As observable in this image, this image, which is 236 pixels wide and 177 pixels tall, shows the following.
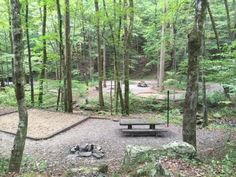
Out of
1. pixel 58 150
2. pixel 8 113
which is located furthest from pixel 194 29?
pixel 8 113

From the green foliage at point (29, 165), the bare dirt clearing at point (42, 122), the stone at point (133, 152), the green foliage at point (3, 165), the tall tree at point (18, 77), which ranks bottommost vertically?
the green foliage at point (29, 165)

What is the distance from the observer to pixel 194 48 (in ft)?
24.0

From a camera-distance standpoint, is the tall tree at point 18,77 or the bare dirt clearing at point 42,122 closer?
the tall tree at point 18,77

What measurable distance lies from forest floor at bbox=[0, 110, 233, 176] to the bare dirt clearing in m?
0.40

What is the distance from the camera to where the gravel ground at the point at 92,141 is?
850 cm

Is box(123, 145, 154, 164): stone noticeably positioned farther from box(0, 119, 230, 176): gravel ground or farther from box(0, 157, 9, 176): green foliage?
box(0, 157, 9, 176): green foliage

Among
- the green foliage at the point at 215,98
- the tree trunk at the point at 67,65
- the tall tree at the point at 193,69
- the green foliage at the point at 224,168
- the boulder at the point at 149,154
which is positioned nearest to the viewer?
the green foliage at the point at 224,168

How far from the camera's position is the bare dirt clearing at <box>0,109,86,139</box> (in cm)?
1130

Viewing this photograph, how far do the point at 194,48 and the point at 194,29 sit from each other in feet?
1.53

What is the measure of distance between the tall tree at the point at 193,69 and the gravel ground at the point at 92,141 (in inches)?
84.1

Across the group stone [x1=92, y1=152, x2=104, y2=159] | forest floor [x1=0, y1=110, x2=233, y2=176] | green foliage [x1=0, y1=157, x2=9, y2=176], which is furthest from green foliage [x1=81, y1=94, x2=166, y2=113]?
green foliage [x1=0, y1=157, x2=9, y2=176]

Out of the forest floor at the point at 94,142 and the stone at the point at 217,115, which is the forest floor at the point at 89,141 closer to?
the forest floor at the point at 94,142

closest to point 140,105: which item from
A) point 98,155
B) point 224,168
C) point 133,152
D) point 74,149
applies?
point 74,149

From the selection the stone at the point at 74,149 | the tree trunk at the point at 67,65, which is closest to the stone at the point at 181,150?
the stone at the point at 74,149
